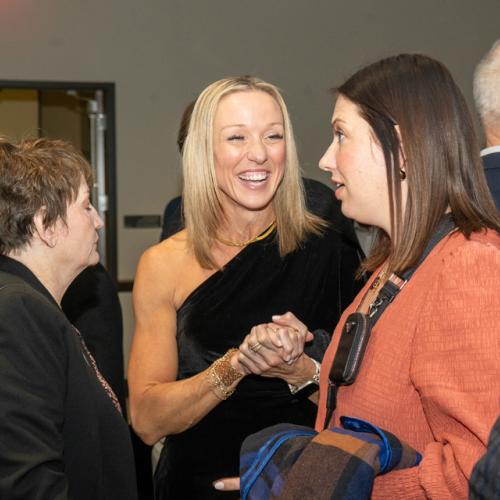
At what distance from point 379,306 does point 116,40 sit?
6376 millimetres

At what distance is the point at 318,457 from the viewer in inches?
49.7

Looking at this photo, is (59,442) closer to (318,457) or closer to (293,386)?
(318,457)

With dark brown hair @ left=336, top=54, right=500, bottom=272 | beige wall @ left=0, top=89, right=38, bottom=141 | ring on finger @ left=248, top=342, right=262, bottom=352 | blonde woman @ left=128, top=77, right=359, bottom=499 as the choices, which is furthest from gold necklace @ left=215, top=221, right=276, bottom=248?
beige wall @ left=0, top=89, right=38, bottom=141

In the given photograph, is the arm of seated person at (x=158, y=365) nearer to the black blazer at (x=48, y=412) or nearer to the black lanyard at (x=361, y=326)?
the black blazer at (x=48, y=412)

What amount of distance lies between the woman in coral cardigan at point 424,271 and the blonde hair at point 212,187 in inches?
32.1

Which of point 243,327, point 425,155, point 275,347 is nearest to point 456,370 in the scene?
point 425,155

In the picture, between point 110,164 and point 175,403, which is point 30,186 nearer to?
point 175,403

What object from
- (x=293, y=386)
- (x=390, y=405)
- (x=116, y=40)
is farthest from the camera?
(x=116, y=40)

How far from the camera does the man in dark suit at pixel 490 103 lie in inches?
90.6

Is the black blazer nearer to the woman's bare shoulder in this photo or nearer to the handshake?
the handshake

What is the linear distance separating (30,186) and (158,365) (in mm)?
736

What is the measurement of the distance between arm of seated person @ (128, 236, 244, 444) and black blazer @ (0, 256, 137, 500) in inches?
16.5

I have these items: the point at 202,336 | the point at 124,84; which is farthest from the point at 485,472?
the point at 124,84

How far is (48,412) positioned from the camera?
159 centimetres
